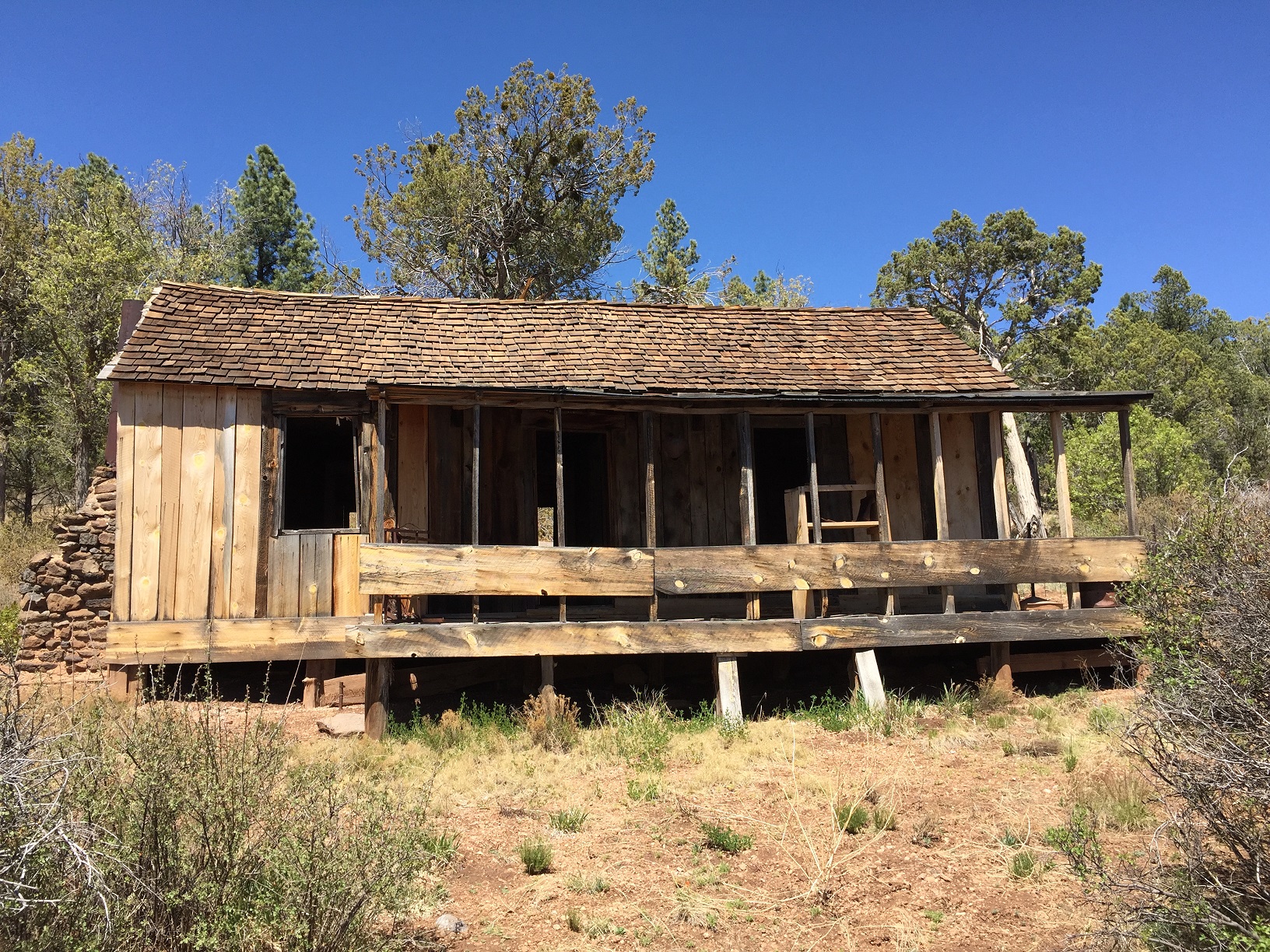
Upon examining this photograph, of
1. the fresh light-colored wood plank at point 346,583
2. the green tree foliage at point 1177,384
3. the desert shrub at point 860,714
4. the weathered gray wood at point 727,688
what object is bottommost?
the desert shrub at point 860,714

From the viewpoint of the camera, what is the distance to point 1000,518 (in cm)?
1089

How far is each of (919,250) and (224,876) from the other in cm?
2737

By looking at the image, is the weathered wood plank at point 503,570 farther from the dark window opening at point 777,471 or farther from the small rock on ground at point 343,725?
the dark window opening at point 777,471

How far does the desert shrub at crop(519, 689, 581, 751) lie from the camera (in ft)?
28.1

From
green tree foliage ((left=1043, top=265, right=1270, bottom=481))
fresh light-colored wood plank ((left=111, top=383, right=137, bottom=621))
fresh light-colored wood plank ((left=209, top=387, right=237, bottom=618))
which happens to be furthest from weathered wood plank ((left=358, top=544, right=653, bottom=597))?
green tree foliage ((left=1043, top=265, right=1270, bottom=481))

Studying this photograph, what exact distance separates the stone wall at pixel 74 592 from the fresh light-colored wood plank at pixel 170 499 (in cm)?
119

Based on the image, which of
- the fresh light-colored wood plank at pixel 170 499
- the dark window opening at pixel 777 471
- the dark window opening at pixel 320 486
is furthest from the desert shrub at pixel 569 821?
the dark window opening at pixel 320 486

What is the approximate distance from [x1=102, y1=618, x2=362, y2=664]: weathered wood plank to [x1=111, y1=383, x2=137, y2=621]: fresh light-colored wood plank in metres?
0.26

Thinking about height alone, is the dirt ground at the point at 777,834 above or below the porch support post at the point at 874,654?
below

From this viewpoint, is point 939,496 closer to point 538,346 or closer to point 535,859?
point 538,346

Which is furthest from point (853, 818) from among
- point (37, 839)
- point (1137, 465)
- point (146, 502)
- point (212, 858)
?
point (1137, 465)

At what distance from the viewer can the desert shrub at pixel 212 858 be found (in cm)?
389

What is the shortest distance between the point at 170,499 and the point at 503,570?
14.2 ft

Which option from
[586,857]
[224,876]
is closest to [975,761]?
[586,857]
